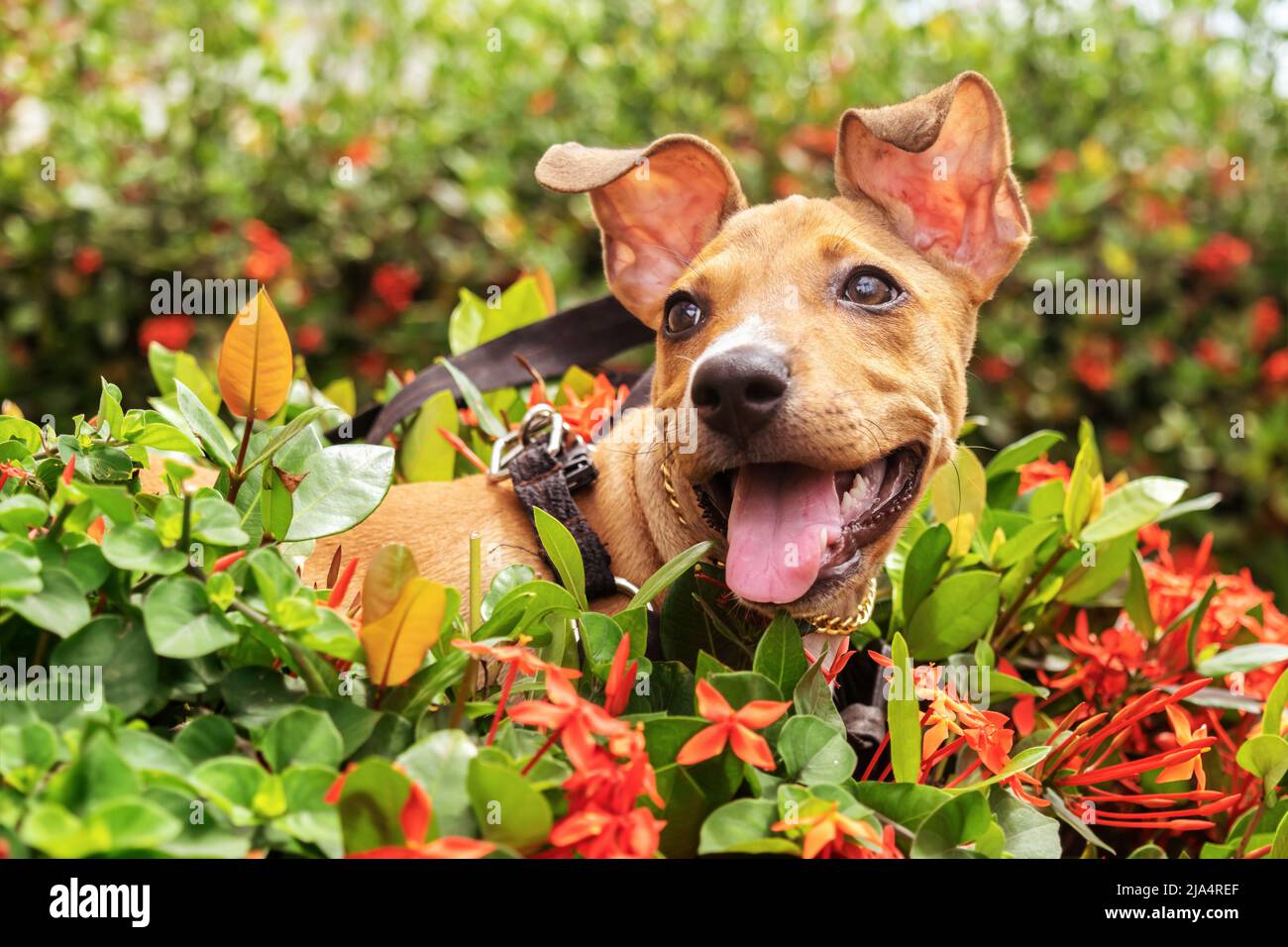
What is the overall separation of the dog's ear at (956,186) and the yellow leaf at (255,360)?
1.34m

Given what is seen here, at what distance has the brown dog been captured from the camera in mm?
2053

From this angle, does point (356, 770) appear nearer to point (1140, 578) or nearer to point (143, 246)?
point (1140, 578)

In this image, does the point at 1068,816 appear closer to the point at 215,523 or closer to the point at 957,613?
the point at 957,613

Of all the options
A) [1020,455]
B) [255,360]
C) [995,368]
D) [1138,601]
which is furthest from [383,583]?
[995,368]

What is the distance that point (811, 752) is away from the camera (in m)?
1.56

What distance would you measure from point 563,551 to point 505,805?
64cm

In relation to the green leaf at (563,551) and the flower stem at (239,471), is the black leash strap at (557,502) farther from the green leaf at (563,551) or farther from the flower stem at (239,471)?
the flower stem at (239,471)

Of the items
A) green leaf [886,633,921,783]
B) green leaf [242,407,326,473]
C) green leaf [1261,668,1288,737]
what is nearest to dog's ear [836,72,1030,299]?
green leaf [1261,668,1288,737]

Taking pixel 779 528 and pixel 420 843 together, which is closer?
pixel 420 843

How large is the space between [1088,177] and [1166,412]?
1.22m

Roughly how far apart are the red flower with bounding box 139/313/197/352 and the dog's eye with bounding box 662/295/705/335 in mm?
3325

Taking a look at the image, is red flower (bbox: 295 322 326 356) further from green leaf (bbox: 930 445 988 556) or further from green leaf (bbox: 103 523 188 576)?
green leaf (bbox: 103 523 188 576)

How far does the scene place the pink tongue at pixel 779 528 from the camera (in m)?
1.98
